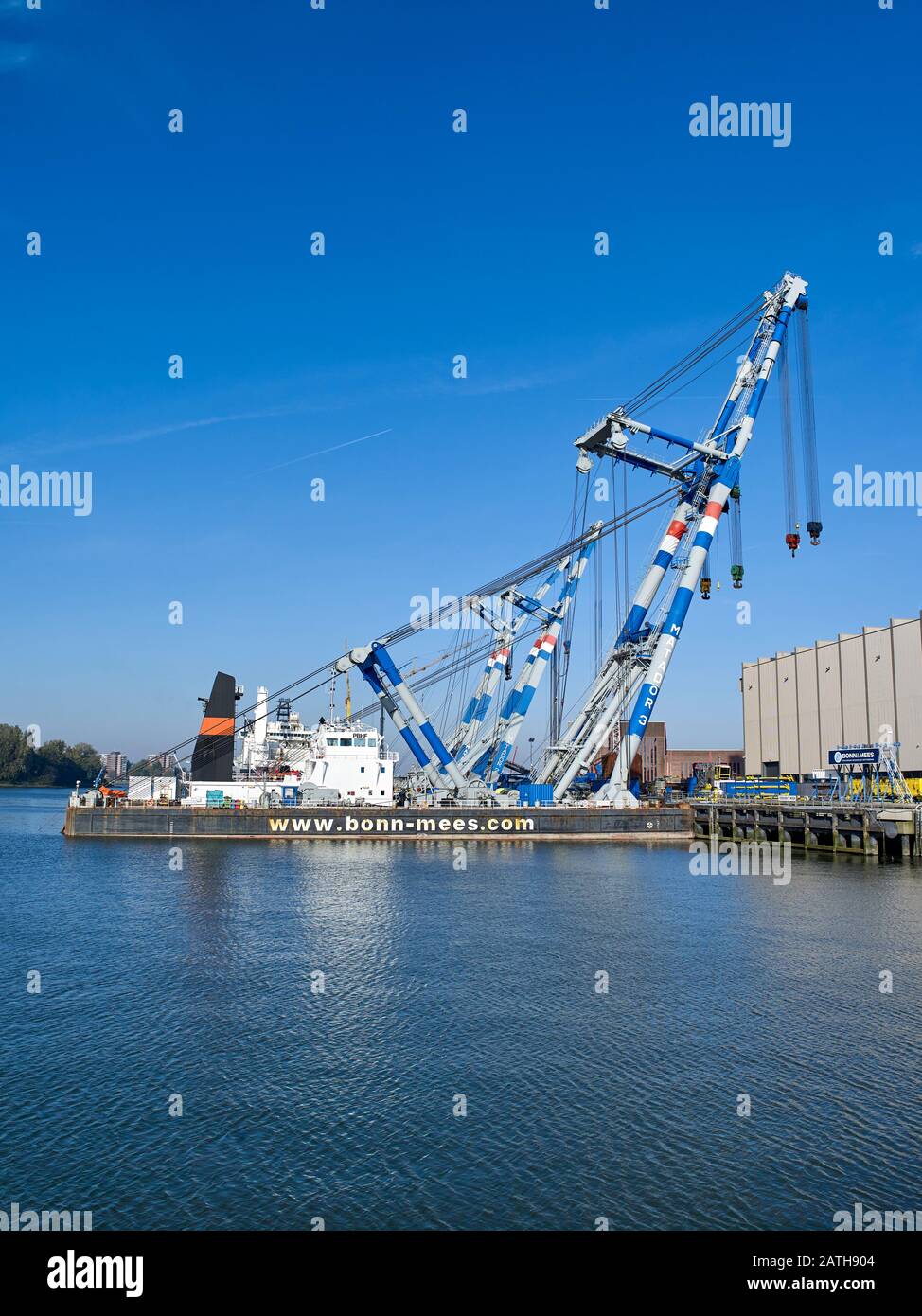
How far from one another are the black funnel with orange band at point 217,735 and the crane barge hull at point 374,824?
3481 millimetres

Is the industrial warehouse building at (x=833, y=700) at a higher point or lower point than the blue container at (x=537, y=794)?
higher

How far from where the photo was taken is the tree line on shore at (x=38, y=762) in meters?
166

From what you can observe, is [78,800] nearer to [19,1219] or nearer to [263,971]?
[263,971]

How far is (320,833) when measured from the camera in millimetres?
51000

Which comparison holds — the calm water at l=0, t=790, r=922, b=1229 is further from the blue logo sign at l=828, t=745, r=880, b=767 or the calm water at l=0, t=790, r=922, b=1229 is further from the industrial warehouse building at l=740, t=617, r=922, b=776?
the industrial warehouse building at l=740, t=617, r=922, b=776

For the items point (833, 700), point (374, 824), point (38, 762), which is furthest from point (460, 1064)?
point (38, 762)

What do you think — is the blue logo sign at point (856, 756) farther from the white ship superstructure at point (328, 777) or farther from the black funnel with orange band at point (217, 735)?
the black funnel with orange band at point (217, 735)

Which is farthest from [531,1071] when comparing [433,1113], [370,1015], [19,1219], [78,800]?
[78,800]

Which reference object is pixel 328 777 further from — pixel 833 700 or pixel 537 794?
pixel 833 700

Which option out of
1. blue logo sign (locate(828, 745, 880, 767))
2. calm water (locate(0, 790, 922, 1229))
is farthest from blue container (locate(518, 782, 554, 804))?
calm water (locate(0, 790, 922, 1229))

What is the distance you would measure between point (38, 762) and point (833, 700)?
496 feet

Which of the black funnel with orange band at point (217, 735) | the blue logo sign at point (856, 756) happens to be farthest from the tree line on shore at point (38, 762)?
the blue logo sign at point (856, 756)

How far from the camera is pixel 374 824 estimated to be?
5203 centimetres

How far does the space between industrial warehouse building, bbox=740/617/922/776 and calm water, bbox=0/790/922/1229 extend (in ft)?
91.2
